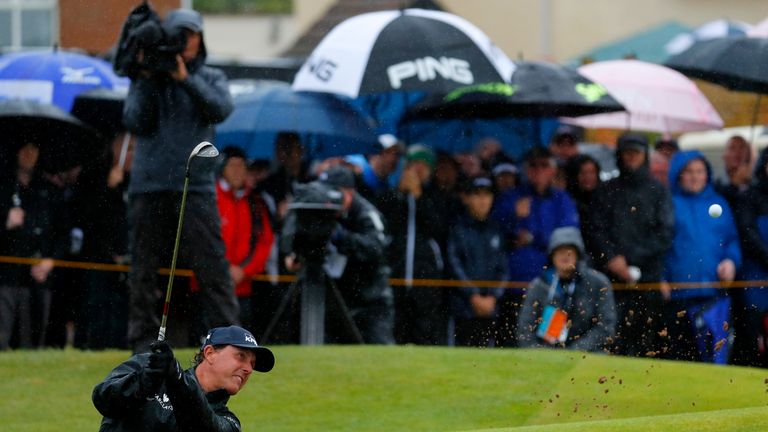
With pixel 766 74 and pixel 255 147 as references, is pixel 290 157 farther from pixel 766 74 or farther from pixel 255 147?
pixel 766 74

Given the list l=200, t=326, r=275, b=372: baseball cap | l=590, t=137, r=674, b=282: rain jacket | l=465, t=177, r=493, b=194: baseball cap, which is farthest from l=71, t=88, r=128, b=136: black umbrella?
l=200, t=326, r=275, b=372: baseball cap

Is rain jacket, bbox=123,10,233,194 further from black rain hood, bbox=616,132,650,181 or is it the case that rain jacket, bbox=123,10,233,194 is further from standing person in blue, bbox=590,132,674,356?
black rain hood, bbox=616,132,650,181

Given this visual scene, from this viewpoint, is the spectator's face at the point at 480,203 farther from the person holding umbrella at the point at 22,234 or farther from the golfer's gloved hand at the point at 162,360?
the golfer's gloved hand at the point at 162,360

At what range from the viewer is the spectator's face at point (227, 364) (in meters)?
7.41

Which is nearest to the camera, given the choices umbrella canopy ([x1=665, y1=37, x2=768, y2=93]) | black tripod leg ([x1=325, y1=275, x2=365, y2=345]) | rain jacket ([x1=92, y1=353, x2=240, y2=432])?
rain jacket ([x1=92, y1=353, x2=240, y2=432])

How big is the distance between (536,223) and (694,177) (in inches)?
53.8

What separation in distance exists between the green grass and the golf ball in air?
1973 mm

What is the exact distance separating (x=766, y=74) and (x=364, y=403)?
5.58 m

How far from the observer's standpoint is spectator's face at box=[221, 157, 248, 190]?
558 inches

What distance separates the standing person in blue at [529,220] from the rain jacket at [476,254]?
0.46 feet

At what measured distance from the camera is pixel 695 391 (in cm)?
1148

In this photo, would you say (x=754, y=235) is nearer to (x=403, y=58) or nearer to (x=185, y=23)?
(x=403, y=58)

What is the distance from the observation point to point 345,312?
1336 centimetres

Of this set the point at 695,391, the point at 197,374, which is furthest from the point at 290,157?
the point at 197,374
